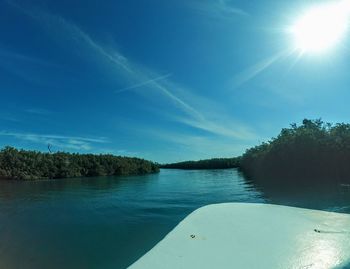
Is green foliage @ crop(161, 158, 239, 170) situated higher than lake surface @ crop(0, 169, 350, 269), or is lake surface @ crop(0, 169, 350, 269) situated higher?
green foliage @ crop(161, 158, 239, 170)

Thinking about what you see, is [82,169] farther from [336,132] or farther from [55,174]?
[336,132]

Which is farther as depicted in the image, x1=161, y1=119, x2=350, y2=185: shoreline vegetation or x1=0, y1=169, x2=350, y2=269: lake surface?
x1=161, y1=119, x2=350, y2=185: shoreline vegetation

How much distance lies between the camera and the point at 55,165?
89.7 meters

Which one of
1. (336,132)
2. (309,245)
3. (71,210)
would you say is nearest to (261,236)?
(309,245)

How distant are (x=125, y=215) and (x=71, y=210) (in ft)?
16.8

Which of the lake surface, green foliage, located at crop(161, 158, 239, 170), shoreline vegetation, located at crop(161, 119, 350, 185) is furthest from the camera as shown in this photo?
green foliage, located at crop(161, 158, 239, 170)

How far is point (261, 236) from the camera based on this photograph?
8180 millimetres

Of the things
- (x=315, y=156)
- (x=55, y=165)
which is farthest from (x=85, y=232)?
(x=55, y=165)

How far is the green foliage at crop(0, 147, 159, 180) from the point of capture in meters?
80.2

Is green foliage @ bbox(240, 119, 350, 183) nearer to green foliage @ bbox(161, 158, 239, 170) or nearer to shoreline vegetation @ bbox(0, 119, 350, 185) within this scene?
shoreline vegetation @ bbox(0, 119, 350, 185)

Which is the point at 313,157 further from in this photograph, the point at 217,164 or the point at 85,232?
the point at 217,164

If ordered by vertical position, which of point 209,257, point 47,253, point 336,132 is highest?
point 336,132

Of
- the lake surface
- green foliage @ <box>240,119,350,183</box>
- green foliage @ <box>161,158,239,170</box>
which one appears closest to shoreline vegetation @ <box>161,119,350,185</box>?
green foliage @ <box>240,119,350,183</box>

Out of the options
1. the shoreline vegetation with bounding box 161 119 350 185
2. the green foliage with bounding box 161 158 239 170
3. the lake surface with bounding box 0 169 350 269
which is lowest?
the lake surface with bounding box 0 169 350 269
